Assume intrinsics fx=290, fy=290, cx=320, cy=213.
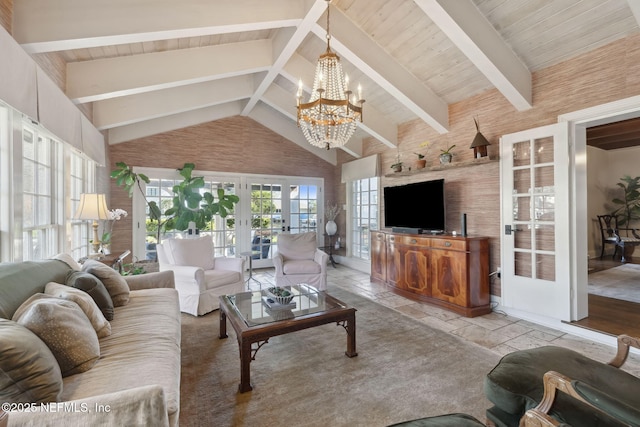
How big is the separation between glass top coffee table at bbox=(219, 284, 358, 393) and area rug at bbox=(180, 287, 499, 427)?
0.16 m

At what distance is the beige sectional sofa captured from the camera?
37.0 inches

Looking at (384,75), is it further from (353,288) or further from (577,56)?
(353,288)

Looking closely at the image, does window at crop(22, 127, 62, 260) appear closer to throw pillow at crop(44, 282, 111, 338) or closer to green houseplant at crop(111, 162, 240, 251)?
throw pillow at crop(44, 282, 111, 338)

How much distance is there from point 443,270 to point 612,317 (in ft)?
5.54

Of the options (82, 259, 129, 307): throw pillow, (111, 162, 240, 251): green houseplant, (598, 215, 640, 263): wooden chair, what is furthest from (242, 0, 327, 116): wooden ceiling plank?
(598, 215, 640, 263): wooden chair

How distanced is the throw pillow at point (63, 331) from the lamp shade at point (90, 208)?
5.40 ft

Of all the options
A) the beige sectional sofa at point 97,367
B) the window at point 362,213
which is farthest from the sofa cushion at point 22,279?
the window at point 362,213

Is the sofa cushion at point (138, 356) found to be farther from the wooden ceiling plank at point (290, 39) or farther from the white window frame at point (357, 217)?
the white window frame at point (357, 217)

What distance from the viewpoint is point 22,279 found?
1.66 meters

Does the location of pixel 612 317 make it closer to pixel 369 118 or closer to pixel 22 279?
pixel 369 118

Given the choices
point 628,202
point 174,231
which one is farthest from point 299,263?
point 628,202

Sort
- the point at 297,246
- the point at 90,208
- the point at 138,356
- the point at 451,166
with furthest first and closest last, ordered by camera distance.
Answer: the point at 297,246, the point at 451,166, the point at 90,208, the point at 138,356

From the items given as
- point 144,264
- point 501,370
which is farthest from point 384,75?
point 144,264

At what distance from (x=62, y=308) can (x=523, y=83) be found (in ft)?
14.0
